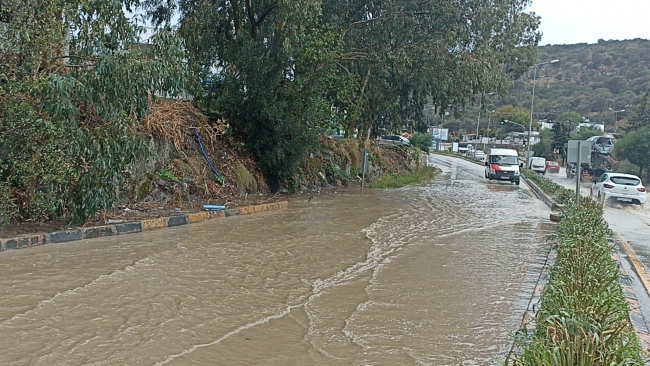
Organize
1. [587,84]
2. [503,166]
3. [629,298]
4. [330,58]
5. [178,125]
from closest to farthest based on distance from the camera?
[629,298], [178,125], [330,58], [503,166], [587,84]

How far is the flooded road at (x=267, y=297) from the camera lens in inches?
222

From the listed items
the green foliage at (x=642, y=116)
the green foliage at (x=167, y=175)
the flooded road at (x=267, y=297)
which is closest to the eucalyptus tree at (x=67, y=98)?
the flooded road at (x=267, y=297)

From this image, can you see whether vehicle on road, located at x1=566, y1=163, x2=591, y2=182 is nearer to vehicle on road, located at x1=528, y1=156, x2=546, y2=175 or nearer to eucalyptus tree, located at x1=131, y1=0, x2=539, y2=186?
vehicle on road, located at x1=528, y1=156, x2=546, y2=175

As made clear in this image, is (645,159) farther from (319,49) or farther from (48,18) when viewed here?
(48,18)

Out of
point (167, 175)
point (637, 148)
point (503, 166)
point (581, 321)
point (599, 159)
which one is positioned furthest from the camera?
point (637, 148)

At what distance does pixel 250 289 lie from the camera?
7.83 m

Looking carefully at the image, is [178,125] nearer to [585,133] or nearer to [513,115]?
[585,133]

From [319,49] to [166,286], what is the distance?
38.6 feet

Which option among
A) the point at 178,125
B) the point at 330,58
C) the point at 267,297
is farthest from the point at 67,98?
the point at 330,58

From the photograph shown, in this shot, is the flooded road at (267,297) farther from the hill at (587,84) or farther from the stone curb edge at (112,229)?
the hill at (587,84)

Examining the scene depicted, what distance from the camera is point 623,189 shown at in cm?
2469

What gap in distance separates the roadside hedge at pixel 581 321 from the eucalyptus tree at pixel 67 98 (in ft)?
24.8

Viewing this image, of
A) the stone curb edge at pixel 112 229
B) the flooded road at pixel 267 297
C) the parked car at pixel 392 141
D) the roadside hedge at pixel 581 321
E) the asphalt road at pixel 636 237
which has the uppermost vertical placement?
the parked car at pixel 392 141

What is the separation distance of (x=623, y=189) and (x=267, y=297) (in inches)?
842
